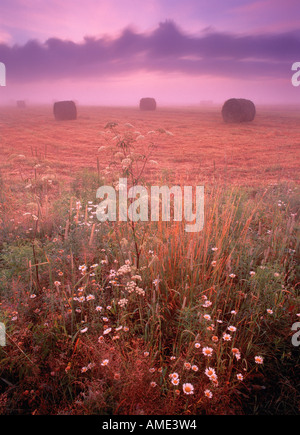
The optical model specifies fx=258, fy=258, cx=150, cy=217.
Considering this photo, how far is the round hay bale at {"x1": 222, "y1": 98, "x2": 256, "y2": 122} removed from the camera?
2217 cm

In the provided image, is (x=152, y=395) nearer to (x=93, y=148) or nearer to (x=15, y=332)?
(x=15, y=332)

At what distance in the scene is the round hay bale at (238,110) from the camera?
72.7ft

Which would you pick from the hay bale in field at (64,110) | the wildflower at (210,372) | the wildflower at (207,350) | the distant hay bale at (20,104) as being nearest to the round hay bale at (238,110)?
the hay bale in field at (64,110)

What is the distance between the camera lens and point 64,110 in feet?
84.1

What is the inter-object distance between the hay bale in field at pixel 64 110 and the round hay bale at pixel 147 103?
1469cm

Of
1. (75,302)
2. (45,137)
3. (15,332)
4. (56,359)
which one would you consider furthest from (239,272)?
(45,137)

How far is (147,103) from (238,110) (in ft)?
61.5

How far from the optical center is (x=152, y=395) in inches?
63.0

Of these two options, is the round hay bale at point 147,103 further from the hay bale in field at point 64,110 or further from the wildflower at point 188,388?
the wildflower at point 188,388

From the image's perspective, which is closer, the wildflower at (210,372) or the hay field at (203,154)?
the wildflower at (210,372)

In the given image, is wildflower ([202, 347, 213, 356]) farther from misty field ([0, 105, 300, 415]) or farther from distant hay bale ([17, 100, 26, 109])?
distant hay bale ([17, 100, 26, 109])

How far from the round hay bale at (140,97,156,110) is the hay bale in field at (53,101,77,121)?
578 inches

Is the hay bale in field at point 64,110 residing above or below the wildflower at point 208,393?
above

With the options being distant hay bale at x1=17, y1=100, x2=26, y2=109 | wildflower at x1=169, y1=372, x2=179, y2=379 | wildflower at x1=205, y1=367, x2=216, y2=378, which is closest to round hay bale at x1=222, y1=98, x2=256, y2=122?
wildflower at x1=205, y1=367, x2=216, y2=378
